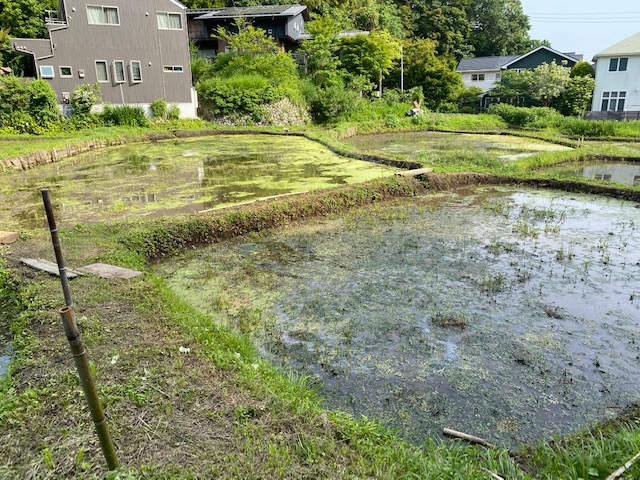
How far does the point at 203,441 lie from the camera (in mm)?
2564

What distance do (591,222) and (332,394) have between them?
6605mm

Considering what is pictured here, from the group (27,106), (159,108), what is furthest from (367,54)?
(27,106)

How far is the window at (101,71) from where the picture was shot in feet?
68.6

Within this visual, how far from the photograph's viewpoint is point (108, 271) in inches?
207

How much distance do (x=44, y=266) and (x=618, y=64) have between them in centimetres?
2876

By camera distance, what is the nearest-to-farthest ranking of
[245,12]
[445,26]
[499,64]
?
[245,12] → [499,64] → [445,26]

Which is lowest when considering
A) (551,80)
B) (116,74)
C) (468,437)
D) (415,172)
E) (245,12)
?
(468,437)

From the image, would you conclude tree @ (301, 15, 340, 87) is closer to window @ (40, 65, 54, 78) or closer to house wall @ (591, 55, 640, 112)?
window @ (40, 65, 54, 78)

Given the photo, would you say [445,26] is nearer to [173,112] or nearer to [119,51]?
[173,112]

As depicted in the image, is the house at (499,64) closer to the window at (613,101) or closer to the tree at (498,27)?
the window at (613,101)

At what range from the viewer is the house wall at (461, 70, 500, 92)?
102 feet

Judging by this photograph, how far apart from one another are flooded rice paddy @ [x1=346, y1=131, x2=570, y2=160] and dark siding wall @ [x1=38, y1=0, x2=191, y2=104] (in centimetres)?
962

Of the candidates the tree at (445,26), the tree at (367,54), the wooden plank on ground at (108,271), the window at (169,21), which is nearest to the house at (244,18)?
the tree at (367,54)

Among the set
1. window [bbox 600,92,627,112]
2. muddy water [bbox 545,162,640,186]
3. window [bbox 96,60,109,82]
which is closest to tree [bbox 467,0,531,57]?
window [bbox 600,92,627,112]
